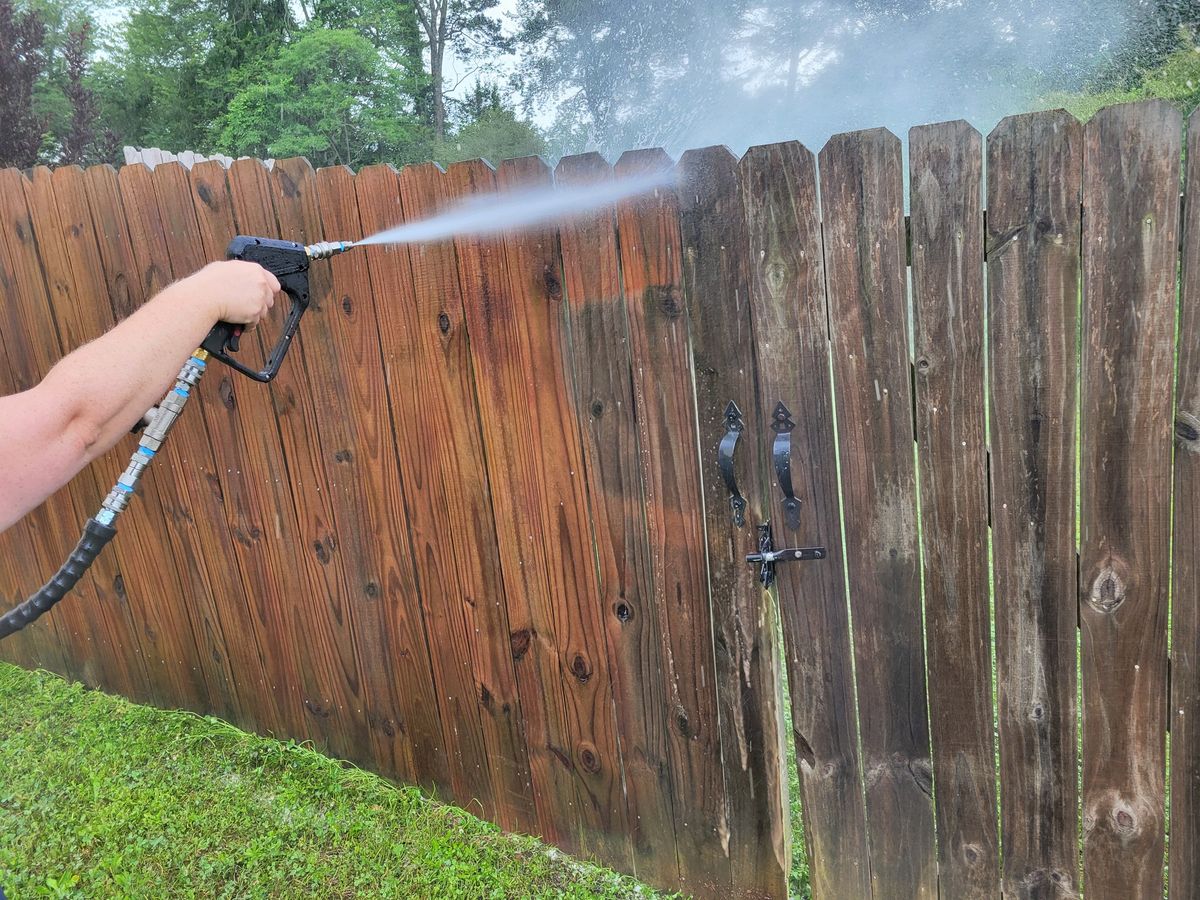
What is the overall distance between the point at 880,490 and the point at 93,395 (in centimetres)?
174

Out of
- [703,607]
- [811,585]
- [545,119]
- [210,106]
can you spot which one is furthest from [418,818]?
[210,106]

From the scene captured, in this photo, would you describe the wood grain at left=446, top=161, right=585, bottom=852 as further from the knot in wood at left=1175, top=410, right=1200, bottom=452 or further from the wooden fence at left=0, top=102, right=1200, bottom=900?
the knot in wood at left=1175, top=410, right=1200, bottom=452

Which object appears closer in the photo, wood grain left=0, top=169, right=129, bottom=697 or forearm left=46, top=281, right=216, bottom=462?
forearm left=46, top=281, right=216, bottom=462

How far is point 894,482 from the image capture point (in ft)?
6.02

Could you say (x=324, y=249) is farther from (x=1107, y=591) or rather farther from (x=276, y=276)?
(x=1107, y=591)

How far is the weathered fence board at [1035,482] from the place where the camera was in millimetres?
1562

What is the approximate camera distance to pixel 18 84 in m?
12.3

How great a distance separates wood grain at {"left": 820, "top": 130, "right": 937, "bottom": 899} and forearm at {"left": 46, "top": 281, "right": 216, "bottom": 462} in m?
1.49

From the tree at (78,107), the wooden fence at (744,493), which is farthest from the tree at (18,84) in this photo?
the wooden fence at (744,493)

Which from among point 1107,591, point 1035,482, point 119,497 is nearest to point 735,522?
point 1035,482

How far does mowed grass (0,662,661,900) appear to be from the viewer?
2.49 m

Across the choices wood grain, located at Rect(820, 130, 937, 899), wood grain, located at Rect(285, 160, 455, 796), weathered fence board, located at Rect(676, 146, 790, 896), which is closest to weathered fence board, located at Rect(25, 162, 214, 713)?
wood grain, located at Rect(285, 160, 455, 796)

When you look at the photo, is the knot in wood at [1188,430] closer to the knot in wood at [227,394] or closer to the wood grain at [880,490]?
the wood grain at [880,490]

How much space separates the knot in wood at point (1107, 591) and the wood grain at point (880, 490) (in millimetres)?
370
